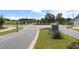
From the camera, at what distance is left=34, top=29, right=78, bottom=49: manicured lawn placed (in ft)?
28.1

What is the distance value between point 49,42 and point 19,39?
0.99m

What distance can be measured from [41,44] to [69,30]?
1.07 m

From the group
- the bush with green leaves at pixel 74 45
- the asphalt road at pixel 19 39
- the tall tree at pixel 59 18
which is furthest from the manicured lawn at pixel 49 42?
the tall tree at pixel 59 18

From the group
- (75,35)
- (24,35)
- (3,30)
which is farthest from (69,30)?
(3,30)

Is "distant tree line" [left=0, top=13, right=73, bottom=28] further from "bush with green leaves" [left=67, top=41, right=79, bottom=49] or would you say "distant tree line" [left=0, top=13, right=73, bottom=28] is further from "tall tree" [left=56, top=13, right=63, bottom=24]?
"bush with green leaves" [left=67, top=41, right=79, bottom=49]

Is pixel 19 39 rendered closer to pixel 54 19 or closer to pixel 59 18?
pixel 54 19

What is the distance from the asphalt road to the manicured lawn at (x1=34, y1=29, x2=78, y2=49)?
315 mm

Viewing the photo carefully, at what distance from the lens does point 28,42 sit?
8875mm

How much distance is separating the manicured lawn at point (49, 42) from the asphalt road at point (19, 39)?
0.32m

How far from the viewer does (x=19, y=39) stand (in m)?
8.95

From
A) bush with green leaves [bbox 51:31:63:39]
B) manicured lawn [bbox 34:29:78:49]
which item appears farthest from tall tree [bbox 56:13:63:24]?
manicured lawn [bbox 34:29:78:49]

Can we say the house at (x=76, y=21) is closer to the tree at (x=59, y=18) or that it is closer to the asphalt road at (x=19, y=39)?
the tree at (x=59, y=18)

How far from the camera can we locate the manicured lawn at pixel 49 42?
857cm
